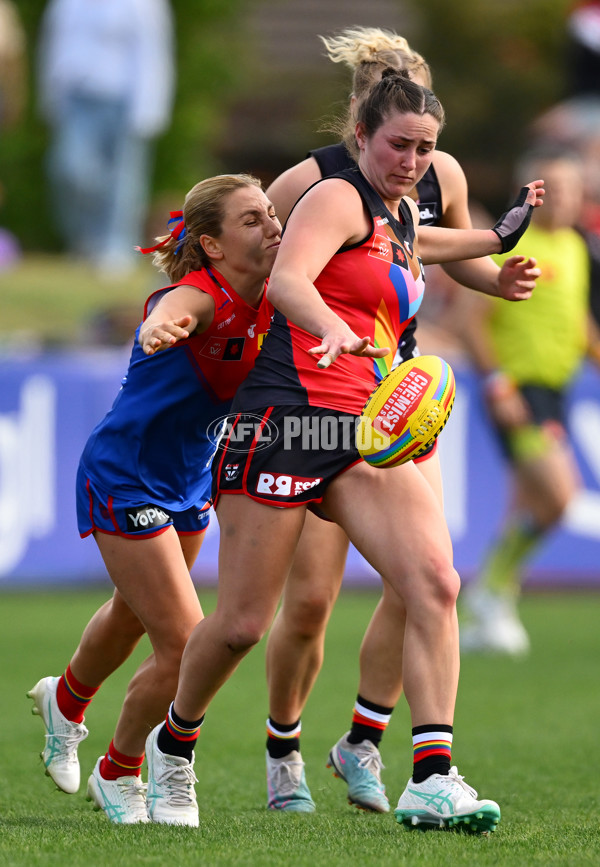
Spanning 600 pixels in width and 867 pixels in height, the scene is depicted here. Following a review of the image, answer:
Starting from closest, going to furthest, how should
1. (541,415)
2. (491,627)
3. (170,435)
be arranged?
1. (170,435)
2. (491,627)
3. (541,415)

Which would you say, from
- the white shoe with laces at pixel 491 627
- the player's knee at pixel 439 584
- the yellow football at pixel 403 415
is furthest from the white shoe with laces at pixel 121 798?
the white shoe with laces at pixel 491 627

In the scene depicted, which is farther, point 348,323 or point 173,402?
point 173,402

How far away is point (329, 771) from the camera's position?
5605 millimetres

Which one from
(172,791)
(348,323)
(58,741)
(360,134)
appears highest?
(360,134)

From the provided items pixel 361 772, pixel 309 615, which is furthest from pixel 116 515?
pixel 361 772

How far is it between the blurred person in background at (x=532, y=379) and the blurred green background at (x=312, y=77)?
41.0 feet

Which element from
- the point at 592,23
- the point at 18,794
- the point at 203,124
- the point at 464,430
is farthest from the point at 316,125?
the point at 203,124

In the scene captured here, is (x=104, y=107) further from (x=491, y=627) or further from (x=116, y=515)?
(x=116, y=515)

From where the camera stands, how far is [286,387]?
429 cm

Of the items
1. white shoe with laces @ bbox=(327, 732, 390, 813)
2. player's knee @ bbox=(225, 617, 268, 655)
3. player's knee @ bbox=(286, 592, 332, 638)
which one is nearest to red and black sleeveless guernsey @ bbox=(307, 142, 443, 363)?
player's knee @ bbox=(286, 592, 332, 638)

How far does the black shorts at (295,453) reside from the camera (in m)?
4.23

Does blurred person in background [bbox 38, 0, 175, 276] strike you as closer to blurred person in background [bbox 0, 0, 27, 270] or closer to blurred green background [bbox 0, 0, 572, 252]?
blurred person in background [bbox 0, 0, 27, 270]

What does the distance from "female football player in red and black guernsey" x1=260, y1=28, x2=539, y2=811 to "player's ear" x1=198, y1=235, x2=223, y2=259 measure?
1.55 feet

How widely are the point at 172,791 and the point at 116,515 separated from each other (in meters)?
0.82
